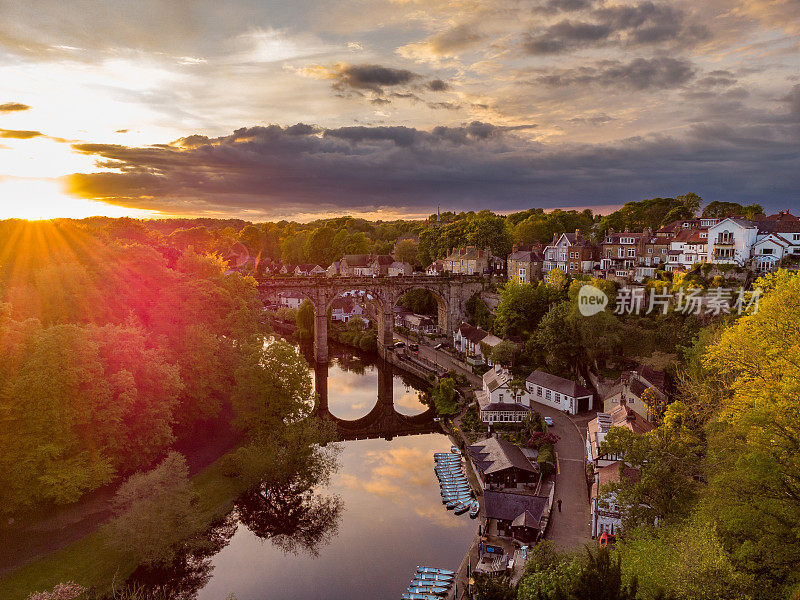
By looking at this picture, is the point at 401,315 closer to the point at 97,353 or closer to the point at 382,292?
the point at 382,292

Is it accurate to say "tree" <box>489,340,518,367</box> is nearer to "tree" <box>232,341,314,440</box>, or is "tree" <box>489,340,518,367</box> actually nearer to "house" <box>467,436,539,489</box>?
"house" <box>467,436,539,489</box>

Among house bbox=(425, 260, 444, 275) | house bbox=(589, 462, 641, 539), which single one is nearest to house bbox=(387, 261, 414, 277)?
house bbox=(425, 260, 444, 275)

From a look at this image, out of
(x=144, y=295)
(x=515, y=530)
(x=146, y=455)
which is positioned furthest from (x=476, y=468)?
(x=144, y=295)

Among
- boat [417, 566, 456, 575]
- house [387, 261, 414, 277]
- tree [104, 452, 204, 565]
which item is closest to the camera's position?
tree [104, 452, 204, 565]

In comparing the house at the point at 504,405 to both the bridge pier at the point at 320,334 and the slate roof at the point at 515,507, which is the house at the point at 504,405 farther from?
the bridge pier at the point at 320,334

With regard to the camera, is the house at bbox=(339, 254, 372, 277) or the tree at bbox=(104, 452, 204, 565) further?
the house at bbox=(339, 254, 372, 277)

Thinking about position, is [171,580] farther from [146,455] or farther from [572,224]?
[572,224]

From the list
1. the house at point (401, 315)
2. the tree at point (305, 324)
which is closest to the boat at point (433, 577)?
the tree at point (305, 324)
